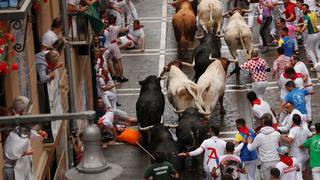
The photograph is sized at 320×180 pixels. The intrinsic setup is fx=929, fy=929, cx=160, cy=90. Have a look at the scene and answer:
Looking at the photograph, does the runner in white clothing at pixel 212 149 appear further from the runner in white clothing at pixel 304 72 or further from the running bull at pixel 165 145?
the runner in white clothing at pixel 304 72

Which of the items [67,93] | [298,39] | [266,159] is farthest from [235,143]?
[298,39]

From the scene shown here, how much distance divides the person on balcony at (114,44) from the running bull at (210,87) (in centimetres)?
380

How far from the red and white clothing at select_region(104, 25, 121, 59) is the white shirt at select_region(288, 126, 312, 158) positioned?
891 cm

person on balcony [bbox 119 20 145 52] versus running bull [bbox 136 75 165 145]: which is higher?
person on balcony [bbox 119 20 145 52]

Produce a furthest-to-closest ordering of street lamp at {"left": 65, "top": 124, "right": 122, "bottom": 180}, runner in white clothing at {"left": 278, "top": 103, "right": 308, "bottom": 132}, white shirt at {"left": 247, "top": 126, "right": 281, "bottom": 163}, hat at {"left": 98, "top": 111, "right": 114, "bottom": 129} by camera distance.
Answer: hat at {"left": 98, "top": 111, "right": 114, "bottom": 129}
runner in white clothing at {"left": 278, "top": 103, "right": 308, "bottom": 132}
white shirt at {"left": 247, "top": 126, "right": 281, "bottom": 163}
street lamp at {"left": 65, "top": 124, "right": 122, "bottom": 180}

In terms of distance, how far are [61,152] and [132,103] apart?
23.7 feet

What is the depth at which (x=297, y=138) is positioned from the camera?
1791 cm

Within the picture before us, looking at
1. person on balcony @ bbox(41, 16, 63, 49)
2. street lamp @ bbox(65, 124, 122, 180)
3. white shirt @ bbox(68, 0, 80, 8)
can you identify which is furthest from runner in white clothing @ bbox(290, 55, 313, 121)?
street lamp @ bbox(65, 124, 122, 180)

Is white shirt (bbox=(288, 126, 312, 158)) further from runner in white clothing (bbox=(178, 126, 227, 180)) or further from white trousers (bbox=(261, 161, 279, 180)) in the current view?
runner in white clothing (bbox=(178, 126, 227, 180))

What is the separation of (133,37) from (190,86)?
8041 millimetres

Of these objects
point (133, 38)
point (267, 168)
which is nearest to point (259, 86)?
point (267, 168)

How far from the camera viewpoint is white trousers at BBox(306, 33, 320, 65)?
2597 centimetres

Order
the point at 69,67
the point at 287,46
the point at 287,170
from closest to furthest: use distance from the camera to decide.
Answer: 1. the point at 287,170
2. the point at 69,67
3. the point at 287,46

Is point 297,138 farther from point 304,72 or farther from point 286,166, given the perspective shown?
point 304,72
